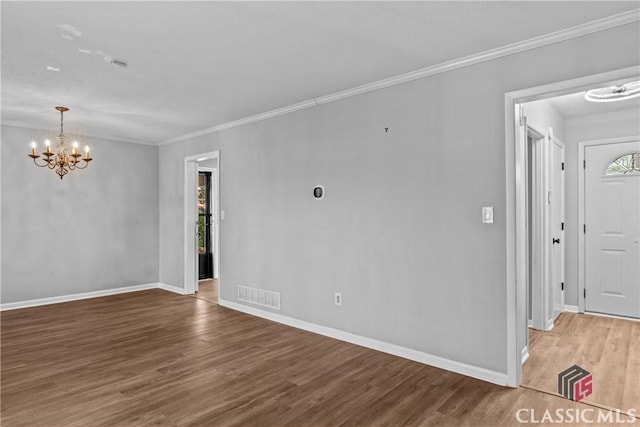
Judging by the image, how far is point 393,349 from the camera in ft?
12.0

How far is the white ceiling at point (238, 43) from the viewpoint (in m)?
2.39

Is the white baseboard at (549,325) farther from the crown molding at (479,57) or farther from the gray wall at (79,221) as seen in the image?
the gray wall at (79,221)

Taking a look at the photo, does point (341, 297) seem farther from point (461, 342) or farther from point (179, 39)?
point (179, 39)

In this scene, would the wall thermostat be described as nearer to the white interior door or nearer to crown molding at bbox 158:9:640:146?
crown molding at bbox 158:9:640:146

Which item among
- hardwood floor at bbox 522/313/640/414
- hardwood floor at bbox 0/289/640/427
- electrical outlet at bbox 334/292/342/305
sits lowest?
hardwood floor at bbox 0/289/640/427

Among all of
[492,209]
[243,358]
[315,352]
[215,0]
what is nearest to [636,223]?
[492,209]

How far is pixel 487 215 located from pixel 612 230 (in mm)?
2989

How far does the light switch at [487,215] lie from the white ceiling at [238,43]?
1.23m

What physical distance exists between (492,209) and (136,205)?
5875 mm

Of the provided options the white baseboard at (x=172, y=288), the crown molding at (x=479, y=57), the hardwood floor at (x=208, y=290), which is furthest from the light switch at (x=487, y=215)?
the white baseboard at (x=172, y=288)

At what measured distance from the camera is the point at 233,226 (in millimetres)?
5453

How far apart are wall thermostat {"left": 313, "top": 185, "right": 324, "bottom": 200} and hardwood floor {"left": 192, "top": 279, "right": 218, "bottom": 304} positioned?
2616 millimetres

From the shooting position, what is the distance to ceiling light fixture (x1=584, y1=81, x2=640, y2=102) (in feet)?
13.3

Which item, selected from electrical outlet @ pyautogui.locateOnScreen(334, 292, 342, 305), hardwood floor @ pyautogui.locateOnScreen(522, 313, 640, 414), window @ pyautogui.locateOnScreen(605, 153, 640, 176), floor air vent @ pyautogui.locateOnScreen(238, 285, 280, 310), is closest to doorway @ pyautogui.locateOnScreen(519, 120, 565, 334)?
hardwood floor @ pyautogui.locateOnScreen(522, 313, 640, 414)
